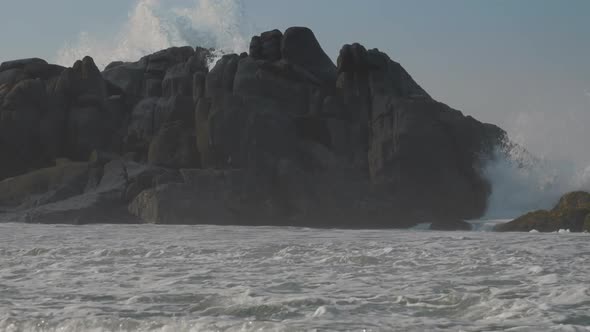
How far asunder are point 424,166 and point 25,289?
69.2ft

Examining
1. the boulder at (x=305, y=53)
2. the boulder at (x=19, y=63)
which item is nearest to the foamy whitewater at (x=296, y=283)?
the boulder at (x=305, y=53)

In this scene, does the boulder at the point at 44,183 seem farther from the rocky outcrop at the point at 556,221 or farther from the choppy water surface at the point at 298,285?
the rocky outcrop at the point at 556,221

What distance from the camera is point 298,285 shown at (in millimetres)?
11266

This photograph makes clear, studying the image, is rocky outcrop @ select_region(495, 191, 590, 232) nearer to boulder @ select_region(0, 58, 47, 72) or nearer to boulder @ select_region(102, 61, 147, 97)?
boulder @ select_region(102, 61, 147, 97)

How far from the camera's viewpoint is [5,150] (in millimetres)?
35281

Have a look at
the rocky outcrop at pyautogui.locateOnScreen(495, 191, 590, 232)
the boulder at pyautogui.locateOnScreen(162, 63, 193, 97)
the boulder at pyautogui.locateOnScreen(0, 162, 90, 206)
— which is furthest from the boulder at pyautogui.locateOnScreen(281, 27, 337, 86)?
the rocky outcrop at pyautogui.locateOnScreen(495, 191, 590, 232)

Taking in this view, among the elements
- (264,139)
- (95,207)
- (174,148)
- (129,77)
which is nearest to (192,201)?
(95,207)

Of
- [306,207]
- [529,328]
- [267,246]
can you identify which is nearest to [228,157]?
[306,207]

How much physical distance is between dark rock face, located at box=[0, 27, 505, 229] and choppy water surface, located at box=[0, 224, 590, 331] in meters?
9.94

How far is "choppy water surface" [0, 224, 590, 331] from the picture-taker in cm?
882

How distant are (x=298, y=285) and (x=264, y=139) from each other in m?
19.6

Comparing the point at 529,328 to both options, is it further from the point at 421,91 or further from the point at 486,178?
the point at 421,91

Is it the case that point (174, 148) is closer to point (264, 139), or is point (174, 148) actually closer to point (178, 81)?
point (264, 139)

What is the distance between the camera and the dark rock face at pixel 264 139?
28.4m
